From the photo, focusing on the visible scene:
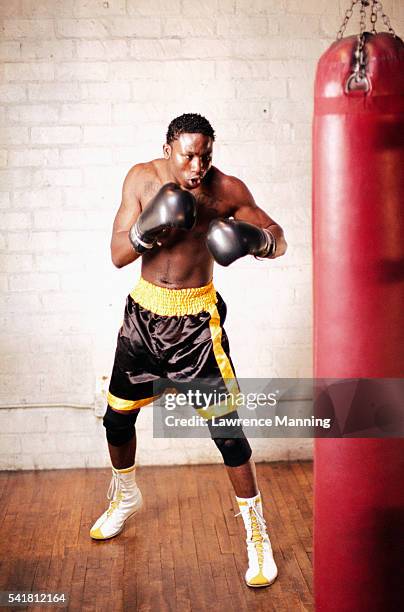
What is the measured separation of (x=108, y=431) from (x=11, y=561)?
0.57 metres

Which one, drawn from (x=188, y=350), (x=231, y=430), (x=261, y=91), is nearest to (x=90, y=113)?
(x=261, y=91)

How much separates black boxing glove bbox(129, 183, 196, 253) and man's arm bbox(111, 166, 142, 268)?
199mm

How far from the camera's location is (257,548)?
2879 millimetres

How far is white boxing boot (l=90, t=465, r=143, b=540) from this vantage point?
3164 millimetres

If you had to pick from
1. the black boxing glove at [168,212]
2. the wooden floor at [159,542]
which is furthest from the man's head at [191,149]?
the wooden floor at [159,542]

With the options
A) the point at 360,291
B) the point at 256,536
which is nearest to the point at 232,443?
the point at 256,536

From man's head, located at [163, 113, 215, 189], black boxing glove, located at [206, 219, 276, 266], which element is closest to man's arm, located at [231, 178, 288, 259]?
man's head, located at [163, 113, 215, 189]

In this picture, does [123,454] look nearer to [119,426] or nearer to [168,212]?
[119,426]

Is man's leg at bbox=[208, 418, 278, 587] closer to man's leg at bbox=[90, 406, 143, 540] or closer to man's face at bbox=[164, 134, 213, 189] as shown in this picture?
man's leg at bbox=[90, 406, 143, 540]

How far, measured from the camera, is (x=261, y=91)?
3586 mm

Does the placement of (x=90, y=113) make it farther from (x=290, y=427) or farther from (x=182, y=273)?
(x=290, y=427)

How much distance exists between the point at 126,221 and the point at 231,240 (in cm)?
56

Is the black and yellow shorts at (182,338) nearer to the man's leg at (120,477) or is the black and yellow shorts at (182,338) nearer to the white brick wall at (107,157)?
A: the man's leg at (120,477)

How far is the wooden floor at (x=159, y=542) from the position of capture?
108 inches
